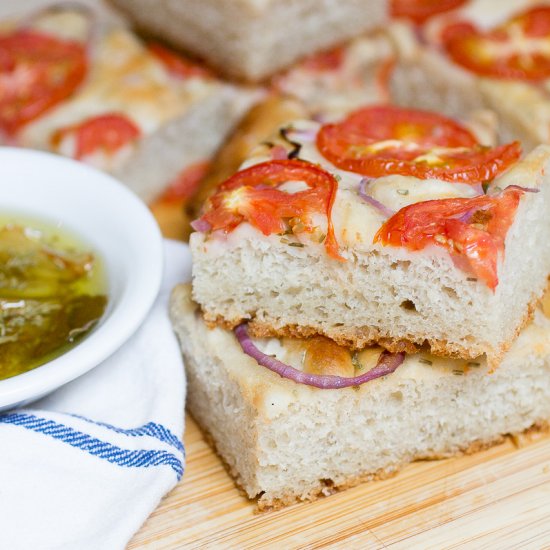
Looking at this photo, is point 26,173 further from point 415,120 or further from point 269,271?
point 415,120

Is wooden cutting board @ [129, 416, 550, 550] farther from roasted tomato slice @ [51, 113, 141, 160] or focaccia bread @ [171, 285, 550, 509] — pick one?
roasted tomato slice @ [51, 113, 141, 160]

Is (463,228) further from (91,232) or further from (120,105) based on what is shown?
(120,105)

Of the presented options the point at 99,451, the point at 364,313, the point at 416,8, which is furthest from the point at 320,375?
the point at 416,8

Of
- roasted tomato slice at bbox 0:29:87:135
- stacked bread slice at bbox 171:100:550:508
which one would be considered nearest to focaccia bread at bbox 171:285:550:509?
stacked bread slice at bbox 171:100:550:508

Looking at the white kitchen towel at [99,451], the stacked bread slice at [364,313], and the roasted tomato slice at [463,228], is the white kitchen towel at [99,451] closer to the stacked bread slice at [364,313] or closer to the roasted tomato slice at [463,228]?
the stacked bread slice at [364,313]

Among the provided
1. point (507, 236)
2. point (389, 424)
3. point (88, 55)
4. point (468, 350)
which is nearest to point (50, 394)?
point (389, 424)

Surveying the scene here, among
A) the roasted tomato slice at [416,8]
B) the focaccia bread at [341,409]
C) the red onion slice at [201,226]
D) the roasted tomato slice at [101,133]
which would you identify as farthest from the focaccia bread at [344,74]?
the focaccia bread at [341,409]

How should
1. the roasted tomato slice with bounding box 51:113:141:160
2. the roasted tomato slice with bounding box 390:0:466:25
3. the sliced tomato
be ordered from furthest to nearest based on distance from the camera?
the roasted tomato slice with bounding box 390:0:466:25 → the sliced tomato → the roasted tomato slice with bounding box 51:113:141:160
